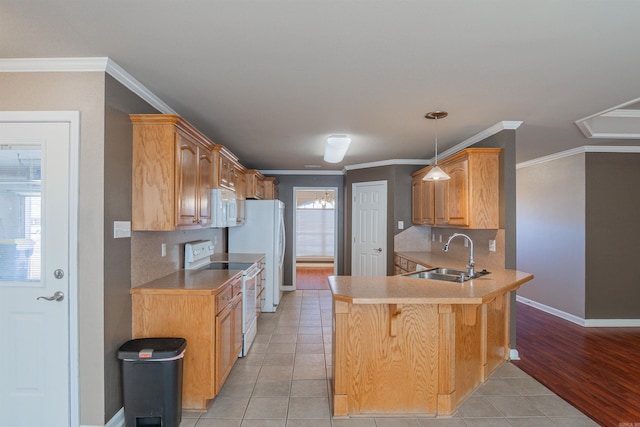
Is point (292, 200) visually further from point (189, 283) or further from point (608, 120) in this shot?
point (608, 120)

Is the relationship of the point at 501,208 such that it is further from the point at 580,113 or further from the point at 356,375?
the point at 356,375

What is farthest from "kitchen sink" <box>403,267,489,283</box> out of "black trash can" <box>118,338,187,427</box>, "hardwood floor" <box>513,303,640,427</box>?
"black trash can" <box>118,338,187,427</box>

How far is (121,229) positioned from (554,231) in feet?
17.8

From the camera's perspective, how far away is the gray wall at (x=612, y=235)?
4406 mm

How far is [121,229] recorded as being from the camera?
2258 mm

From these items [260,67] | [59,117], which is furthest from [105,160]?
[260,67]

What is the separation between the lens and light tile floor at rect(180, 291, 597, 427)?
229 cm

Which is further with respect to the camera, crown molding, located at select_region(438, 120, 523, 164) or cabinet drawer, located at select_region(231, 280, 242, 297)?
crown molding, located at select_region(438, 120, 523, 164)

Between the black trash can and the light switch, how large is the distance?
711mm

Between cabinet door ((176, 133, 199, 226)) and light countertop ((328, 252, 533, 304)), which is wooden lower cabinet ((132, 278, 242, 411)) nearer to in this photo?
cabinet door ((176, 133, 199, 226))

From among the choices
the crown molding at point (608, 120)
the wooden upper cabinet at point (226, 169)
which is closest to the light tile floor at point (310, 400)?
the wooden upper cabinet at point (226, 169)

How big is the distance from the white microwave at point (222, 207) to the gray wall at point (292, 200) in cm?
265

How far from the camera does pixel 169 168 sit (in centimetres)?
241

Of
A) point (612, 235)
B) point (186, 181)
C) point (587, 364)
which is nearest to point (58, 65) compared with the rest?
point (186, 181)
